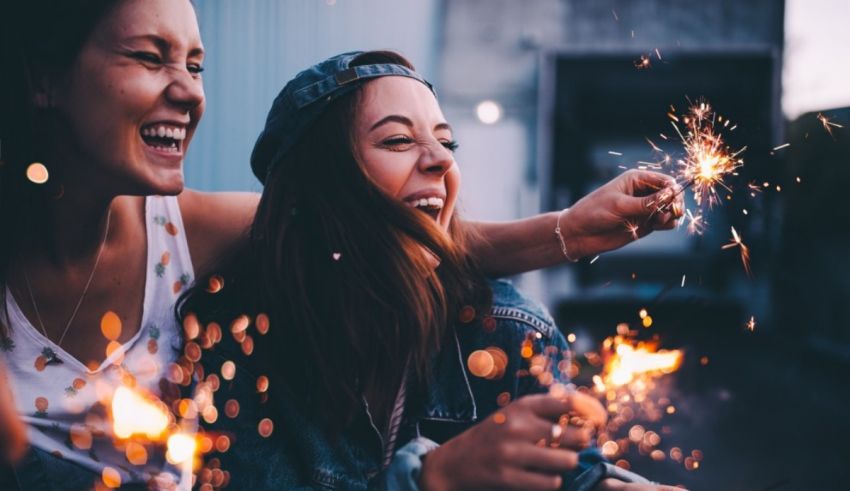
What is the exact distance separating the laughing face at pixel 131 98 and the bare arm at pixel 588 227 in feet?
2.51

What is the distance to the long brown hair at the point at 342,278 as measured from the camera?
1.33 meters

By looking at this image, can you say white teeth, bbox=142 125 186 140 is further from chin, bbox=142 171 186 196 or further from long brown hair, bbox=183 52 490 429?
long brown hair, bbox=183 52 490 429

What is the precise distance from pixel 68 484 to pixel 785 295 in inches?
258

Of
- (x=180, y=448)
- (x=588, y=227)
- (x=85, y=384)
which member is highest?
(x=588, y=227)

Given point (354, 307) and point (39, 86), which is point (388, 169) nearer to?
point (354, 307)

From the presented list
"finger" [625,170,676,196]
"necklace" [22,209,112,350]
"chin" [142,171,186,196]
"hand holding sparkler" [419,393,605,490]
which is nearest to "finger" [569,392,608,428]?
"hand holding sparkler" [419,393,605,490]

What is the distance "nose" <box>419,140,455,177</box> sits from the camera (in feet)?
4.39

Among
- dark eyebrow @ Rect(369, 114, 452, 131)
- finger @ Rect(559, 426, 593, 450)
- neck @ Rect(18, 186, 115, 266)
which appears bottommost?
finger @ Rect(559, 426, 593, 450)

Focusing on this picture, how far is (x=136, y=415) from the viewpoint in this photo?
151 centimetres

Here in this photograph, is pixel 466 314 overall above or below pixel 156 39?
below

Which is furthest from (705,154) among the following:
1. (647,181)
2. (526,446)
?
(526,446)

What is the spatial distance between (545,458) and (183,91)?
3.33 ft

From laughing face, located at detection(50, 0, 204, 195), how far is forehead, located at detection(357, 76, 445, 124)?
1.19 feet

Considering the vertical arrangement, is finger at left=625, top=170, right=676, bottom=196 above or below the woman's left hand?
above
